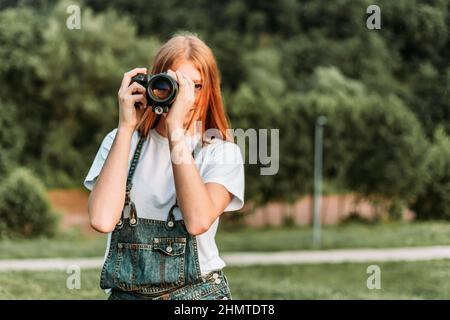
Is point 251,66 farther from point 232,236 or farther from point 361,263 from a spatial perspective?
point 361,263

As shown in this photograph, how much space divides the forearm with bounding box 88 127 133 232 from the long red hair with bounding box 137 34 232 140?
13 cm

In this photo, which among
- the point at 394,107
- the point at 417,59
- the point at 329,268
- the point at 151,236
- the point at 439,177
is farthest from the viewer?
the point at 394,107

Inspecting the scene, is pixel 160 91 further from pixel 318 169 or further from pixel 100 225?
pixel 318 169

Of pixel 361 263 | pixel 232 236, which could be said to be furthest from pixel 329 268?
pixel 232 236

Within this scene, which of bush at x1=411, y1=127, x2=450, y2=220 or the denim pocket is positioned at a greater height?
the denim pocket

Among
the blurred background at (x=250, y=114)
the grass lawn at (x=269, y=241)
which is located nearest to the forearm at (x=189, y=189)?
the grass lawn at (x=269, y=241)

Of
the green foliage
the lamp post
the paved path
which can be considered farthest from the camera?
the lamp post

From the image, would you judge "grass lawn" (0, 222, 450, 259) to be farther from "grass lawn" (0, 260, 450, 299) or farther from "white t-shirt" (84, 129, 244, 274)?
"white t-shirt" (84, 129, 244, 274)

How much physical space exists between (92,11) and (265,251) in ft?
13.0

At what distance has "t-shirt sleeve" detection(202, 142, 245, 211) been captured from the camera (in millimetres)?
1657

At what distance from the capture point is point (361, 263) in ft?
25.9

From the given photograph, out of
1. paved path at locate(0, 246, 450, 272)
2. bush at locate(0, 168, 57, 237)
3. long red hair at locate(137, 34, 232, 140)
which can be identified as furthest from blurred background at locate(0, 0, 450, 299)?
long red hair at locate(137, 34, 232, 140)

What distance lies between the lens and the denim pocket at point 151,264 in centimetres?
160

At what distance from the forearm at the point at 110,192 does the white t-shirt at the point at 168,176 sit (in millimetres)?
58
